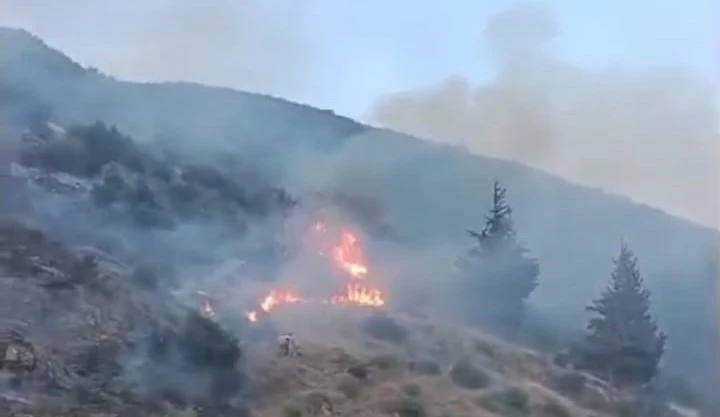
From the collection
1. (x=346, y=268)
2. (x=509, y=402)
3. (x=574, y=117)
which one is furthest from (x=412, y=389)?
(x=574, y=117)

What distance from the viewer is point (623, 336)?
381cm

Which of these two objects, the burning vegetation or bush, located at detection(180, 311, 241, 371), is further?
the burning vegetation

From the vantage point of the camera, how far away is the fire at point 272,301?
361cm

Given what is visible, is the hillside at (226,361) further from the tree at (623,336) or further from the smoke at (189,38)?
the smoke at (189,38)

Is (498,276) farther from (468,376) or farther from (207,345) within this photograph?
(207,345)

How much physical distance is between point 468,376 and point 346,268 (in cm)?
51

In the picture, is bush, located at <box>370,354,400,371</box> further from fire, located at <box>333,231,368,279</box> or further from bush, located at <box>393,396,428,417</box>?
fire, located at <box>333,231,368,279</box>

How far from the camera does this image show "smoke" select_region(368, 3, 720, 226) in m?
3.93

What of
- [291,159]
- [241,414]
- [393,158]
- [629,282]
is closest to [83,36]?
[291,159]

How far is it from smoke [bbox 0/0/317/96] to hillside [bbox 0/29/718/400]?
52mm

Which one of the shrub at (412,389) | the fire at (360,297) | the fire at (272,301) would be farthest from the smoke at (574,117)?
the shrub at (412,389)

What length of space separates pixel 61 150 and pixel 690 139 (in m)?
2.09

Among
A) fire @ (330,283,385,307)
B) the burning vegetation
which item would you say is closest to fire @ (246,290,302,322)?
the burning vegetation

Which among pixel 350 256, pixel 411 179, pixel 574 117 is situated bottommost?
pixel 350 256
